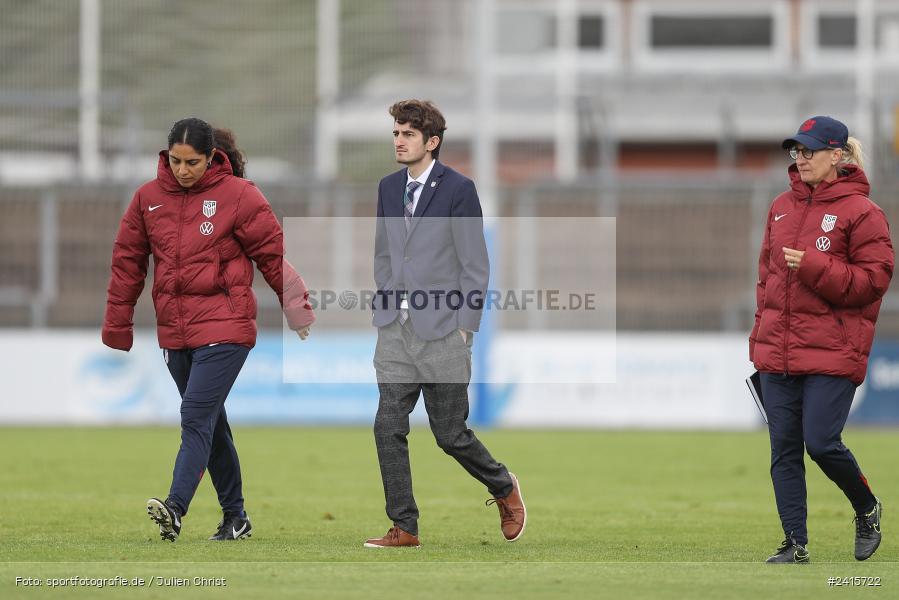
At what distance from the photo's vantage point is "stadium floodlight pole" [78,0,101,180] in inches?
862

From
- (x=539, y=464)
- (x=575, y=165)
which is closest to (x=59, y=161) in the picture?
(x=575, y=165)

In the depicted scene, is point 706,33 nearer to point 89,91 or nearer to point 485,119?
point 485,119

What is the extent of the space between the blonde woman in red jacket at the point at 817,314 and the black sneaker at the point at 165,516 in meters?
2.86

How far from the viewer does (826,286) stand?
7.43 metres

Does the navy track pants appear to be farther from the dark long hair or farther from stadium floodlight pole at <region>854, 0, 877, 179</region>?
stadium floodlight pole at <region>854, 0, 877, 179</region>

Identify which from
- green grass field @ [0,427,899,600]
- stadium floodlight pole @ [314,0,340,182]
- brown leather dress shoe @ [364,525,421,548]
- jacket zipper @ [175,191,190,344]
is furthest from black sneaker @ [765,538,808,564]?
stadium floodlight pole @ [314,0,340,182]

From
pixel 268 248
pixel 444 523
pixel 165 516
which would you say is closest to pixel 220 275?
pixel 268 248

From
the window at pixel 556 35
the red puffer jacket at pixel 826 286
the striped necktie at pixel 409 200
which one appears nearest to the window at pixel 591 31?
the window at pixel 556 35

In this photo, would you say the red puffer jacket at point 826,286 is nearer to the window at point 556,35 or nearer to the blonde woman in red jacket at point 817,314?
the blonde woman in red jacket at point 817,314

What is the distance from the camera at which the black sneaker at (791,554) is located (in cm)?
760

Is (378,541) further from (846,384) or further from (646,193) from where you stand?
(646,193)

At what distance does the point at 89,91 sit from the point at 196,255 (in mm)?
15057

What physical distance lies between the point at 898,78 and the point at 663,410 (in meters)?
17.9

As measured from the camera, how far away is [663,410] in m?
19.5
